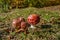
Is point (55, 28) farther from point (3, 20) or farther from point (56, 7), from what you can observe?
point (56, 7)

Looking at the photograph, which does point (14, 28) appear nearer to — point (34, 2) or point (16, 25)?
point (16, 25)

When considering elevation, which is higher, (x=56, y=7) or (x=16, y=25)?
(x=16, y=25)

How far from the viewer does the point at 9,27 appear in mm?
5219

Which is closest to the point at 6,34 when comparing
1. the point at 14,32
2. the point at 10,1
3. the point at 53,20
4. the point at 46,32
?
the point at 14,32

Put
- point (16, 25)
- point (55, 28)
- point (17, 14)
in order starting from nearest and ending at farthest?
point (16, 25)
point (55, 28)
point (17, 14)

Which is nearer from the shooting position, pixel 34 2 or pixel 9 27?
pixel 9 27

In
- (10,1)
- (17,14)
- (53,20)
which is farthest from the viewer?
(10,1)

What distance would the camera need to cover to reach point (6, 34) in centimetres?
485

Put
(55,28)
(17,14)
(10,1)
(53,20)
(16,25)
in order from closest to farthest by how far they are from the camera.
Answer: (16,25) < (55,28) < (53,20) < (17,14) < (10,1)

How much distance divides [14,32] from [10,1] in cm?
272

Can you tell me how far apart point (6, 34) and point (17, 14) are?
5.27 feet

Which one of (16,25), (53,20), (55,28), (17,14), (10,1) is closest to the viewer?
(16,25)

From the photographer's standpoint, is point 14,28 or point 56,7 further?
point 56,7

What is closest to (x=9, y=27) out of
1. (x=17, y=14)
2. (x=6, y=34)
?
(x=6, y=34)
